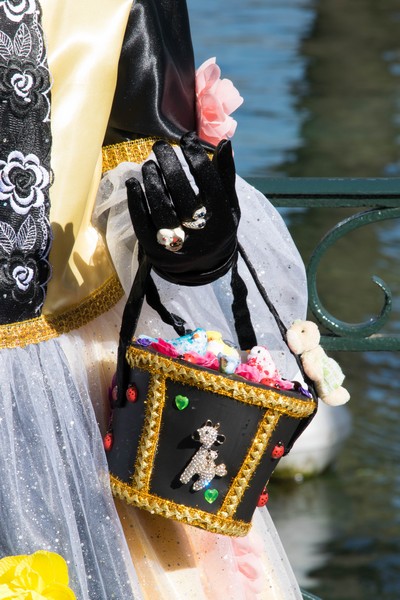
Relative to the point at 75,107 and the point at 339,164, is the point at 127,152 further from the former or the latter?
the point at 339,164

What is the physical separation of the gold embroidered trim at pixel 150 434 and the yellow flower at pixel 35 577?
5.2 inches

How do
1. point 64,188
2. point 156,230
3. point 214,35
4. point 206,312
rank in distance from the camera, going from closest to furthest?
point 156,230, point 64,188, point 206,312, point 214,35

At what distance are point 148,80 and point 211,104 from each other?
11 centimetres

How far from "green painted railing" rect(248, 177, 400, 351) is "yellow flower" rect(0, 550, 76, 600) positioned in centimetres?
85

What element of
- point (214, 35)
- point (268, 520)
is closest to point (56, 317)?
point (268, 520)

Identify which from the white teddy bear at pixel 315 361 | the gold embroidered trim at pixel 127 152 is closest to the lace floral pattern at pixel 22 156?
the gold embroidered trim at pixel 127 152

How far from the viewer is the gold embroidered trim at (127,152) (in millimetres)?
1448

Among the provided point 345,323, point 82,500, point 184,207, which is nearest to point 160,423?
point 82,500

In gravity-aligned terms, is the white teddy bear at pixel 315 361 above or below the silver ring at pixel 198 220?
below

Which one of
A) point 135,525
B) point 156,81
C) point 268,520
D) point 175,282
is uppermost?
point 156,81

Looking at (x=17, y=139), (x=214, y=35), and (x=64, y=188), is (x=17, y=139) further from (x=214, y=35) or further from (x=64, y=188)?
(x=214, y=35)

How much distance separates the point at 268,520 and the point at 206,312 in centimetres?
30

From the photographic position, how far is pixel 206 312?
4.92ft

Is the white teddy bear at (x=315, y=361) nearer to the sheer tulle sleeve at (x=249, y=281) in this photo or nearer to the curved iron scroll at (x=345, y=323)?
the sheer tulle sleeve at (x=249, y=281)
